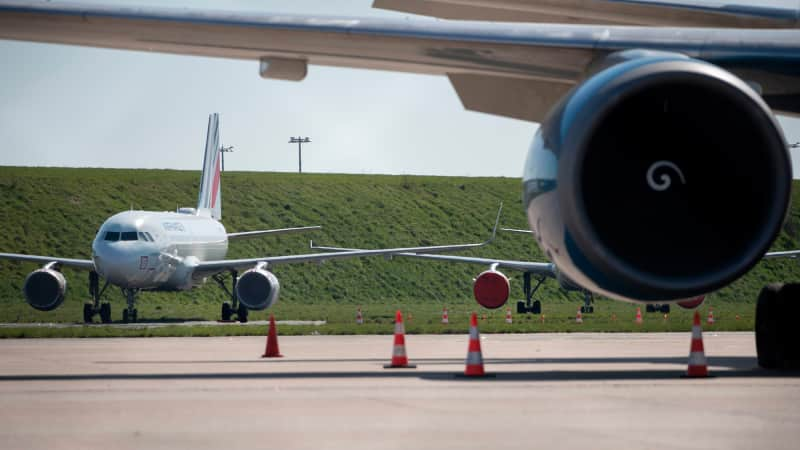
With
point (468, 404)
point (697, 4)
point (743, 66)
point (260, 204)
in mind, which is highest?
point (260, 204)

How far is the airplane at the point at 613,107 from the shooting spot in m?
8.17

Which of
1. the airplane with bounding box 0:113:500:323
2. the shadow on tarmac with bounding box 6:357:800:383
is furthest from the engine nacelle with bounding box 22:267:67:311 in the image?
the shadow on tarmac with bounding box 6:357:800:383

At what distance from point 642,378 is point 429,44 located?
3.43 m

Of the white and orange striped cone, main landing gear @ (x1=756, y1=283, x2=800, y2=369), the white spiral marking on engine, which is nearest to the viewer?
the white spiral marking on engine

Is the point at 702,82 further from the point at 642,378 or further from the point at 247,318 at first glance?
the point at 247,318

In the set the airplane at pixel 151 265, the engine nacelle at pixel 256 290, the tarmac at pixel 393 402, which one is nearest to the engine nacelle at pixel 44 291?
the airplane at pixel 151 265

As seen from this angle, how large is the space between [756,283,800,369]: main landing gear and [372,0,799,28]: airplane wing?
2234 millimetres

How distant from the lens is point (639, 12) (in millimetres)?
11023

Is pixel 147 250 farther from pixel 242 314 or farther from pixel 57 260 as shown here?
pixel 242 314

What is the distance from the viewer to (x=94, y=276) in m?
33.6

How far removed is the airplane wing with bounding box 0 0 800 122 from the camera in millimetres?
9000

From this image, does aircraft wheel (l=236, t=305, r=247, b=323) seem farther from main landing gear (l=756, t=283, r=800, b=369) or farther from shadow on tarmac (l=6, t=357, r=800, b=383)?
main landing gear (l=756, t=283, r=800, b=369)

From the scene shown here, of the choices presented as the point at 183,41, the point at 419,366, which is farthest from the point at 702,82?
the point at 419,366

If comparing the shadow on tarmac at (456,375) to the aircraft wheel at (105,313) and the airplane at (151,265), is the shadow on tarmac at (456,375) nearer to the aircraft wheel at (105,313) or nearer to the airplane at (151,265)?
the airplane at (151,265)
